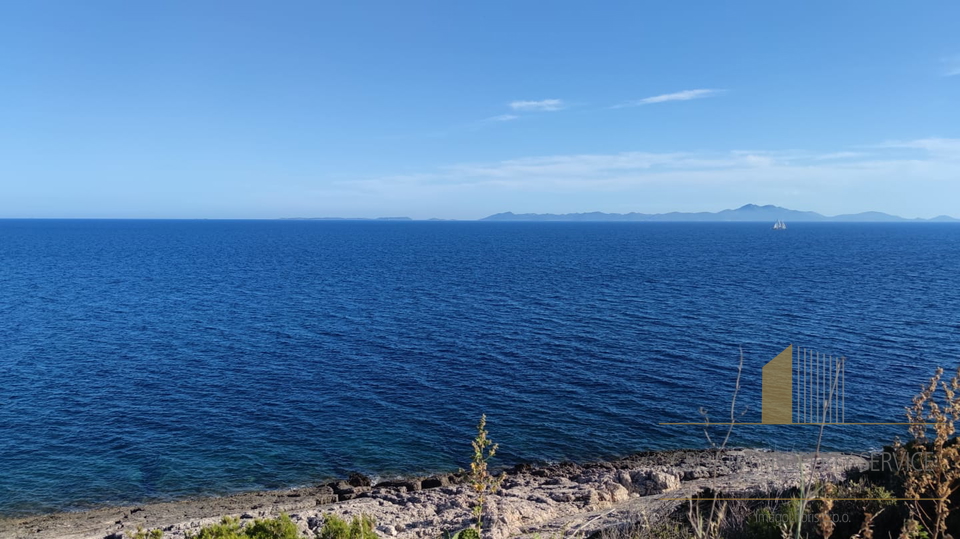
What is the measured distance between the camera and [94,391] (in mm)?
44312

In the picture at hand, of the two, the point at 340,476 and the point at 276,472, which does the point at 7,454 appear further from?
the point at 340,476

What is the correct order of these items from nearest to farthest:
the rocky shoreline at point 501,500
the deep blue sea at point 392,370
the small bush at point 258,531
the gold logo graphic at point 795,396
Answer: the small bush at point 258,531 < the rocky shoreline at point 501,500 < the deep blue sea at point 392,370 < the gold logo graphic at point 795,396

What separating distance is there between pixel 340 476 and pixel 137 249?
620 ft

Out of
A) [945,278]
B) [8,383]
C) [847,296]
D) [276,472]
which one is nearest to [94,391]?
[8,383]

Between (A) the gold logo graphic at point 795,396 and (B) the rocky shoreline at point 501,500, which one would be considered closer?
(B) the rocky shoreline at point 501,500

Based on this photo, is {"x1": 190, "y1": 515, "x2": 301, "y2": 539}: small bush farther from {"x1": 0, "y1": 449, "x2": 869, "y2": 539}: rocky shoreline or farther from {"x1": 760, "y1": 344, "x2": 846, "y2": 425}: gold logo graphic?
{"x1": 760, "y1": 344, "x2": 846, "y2": 425}: gold logo graphic

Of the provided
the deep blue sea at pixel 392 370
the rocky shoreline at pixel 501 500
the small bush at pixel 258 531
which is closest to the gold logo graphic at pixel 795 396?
the deep blue sea at pixel 392 370

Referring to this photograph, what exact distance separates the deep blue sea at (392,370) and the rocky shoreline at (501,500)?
6.41 ft

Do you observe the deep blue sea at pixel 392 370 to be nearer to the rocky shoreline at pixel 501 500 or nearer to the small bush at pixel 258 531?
the rocky shoreline at pixel 501 500

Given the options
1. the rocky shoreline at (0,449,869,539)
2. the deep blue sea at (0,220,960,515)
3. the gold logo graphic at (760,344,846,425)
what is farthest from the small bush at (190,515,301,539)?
the gold logo graphic at (760,344,846,425)

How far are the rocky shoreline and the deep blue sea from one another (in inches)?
76.9

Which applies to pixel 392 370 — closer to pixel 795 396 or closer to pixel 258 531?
pixel 795 396

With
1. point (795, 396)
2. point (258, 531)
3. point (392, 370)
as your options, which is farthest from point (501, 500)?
point (795, 396)

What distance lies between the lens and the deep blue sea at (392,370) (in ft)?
115
